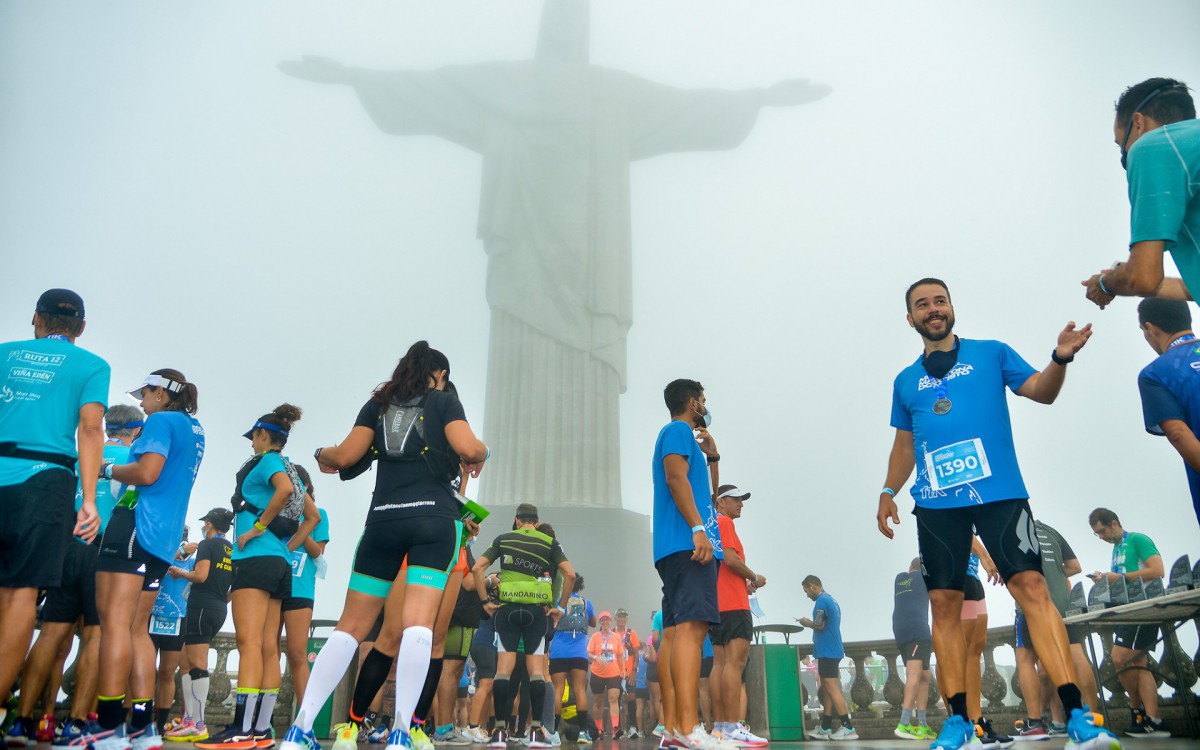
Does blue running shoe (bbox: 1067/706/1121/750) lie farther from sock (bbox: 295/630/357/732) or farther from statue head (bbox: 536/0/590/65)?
statue head (bbox: 536/0/590/65)

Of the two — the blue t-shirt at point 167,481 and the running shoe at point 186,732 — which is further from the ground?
the blue t-shirt at point 167,481

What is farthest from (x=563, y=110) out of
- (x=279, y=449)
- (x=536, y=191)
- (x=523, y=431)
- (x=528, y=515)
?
(x=279, y=449)

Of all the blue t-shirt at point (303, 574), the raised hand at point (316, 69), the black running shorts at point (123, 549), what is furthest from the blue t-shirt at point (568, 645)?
the raised hand at point (316, 69)

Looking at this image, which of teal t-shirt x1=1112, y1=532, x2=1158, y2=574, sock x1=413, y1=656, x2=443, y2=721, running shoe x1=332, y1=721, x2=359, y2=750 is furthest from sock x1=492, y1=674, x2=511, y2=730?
teal t-shirt x1=1112, y1=532, x2=1158, y2=574

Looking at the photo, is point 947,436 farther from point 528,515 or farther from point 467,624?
point 467,624

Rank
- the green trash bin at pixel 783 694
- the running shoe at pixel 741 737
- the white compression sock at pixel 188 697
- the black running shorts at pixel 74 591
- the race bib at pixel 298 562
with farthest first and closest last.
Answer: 1. the green trash bin at pixel 783 694
2. the white compression sock at pixel 188 697
3. the race bib at pixel 298 562
4. the running shoe at pixel 741 737
5. the black running shorts at pixel 74 591

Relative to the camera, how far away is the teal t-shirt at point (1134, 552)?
5.03m

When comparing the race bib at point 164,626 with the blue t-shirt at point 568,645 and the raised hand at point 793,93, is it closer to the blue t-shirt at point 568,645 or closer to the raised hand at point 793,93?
the blue t-shirt at point 568,645

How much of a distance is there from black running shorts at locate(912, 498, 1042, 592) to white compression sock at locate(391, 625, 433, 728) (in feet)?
5.90

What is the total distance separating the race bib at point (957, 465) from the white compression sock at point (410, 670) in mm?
1899

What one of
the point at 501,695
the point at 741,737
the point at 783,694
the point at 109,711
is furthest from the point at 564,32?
the point at 109,711

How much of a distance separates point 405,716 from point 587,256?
12.8 meters

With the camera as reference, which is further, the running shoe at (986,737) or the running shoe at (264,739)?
the running shoe at (264,739)

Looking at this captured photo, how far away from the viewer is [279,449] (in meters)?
4.11
